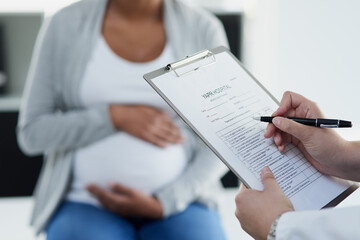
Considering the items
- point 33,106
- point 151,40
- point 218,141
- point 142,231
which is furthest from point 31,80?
point 218,141

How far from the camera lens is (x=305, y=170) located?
2.74 feet

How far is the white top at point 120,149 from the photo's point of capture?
4.06ft

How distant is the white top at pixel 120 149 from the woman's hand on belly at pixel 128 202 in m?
0.04

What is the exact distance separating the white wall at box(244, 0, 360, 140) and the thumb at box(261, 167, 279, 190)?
0.77 m

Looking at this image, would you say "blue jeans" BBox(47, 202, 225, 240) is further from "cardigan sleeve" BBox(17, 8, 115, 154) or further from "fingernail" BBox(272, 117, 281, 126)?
"fingernail" BBox(272, 117, 281, 126)

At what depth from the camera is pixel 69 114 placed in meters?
1.28

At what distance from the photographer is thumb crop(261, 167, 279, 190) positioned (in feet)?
2.48

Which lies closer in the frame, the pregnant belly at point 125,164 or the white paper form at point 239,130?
the white paper form at point 239,130

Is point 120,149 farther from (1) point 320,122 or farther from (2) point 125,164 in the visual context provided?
(1) point 320,122

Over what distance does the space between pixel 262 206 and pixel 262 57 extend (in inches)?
59.1

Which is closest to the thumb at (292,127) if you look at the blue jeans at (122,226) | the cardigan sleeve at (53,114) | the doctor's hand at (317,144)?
the doctor's hand at (317,144)

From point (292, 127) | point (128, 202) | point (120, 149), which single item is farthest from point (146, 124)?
point (292, 127)

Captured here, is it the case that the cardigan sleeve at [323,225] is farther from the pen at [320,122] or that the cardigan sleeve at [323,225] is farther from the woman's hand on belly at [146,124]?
the woman's hand on belly at [146,124]

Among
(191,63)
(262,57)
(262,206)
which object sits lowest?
(262,57)
